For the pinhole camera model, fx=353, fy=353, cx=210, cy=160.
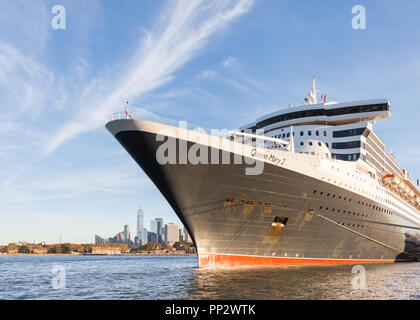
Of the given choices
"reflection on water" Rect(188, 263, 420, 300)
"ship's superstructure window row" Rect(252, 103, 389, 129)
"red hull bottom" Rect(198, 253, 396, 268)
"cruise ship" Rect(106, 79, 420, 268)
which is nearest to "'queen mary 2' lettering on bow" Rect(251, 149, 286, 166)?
"cruise ship" Rect(106, 79, 420, 268)

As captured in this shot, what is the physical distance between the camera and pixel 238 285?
14.8m

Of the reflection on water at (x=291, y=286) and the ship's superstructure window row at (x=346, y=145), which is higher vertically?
the ship's superstructure window row at (x=346, y=145)

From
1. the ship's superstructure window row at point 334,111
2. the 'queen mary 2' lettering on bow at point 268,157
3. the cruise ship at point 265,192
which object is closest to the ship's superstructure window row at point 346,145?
the cruise ship at point 265,192

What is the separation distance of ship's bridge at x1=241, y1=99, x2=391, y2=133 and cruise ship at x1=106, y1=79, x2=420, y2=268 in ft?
5.74

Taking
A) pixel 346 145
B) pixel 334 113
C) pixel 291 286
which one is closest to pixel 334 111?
pixel 334 113

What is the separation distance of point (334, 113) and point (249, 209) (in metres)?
15.1

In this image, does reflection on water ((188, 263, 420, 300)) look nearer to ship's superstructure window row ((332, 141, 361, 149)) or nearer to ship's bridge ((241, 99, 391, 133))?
ship's superstructure window row ((332, 141, 361, 149))

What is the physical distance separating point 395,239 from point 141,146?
991 inches

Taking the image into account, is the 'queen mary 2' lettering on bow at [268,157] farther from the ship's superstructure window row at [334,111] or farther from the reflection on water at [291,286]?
the ship's superstructure window row at [334,111]

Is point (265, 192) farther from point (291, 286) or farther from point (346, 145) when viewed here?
point (346, 145)

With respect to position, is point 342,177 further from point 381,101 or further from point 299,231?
point 381,101

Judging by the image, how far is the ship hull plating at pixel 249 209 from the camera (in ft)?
57.7

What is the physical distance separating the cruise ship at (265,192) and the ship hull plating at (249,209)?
5 centimetres
